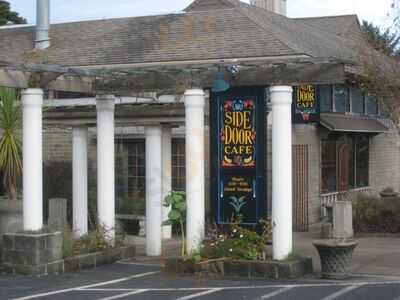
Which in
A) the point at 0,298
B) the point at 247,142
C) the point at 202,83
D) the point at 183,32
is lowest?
the point at 0,298

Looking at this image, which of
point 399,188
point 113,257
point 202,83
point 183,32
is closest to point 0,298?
point 113,257

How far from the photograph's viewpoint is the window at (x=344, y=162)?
75.0 ft

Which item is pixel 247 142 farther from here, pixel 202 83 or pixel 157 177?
pixel 157 177

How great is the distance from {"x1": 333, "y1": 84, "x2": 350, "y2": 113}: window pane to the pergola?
1093cm

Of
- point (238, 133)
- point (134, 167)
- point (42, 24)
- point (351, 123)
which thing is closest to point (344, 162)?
point (351, 123)

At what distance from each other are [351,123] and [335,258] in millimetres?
12525

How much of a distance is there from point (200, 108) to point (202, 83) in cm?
40

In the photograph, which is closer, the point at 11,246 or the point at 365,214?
the point at 11,246

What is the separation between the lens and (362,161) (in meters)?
26.0

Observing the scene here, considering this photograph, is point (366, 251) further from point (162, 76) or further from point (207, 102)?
point (162, 76)

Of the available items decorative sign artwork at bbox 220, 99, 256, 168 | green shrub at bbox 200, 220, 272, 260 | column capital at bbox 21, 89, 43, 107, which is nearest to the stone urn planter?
green shrub at bbox 200, 220, 272, 260

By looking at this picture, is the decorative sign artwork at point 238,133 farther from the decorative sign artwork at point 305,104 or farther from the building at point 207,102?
the decorative sign artwork at point 305,104

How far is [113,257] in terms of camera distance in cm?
1369

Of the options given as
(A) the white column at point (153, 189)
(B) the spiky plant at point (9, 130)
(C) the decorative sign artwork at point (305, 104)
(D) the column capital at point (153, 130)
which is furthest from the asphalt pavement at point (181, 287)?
(C) the decorative sign artwork at point (305, 104)
